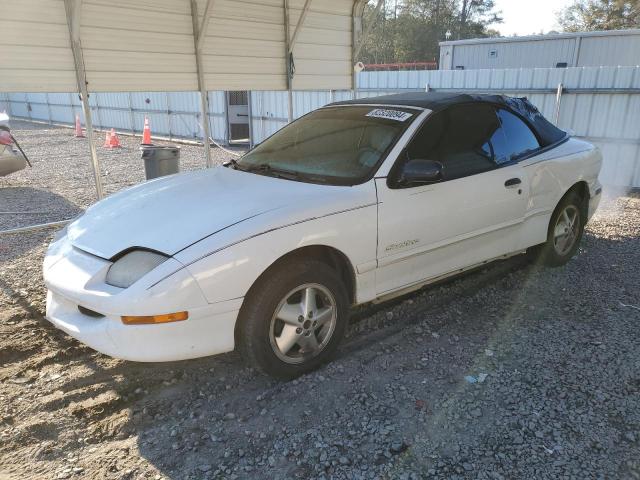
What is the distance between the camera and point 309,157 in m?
3.89

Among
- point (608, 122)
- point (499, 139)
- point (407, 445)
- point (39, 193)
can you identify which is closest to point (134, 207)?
point (407, 445)

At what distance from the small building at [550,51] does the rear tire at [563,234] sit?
1328cm

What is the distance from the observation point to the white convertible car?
273 cm

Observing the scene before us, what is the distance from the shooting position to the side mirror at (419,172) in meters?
3.42

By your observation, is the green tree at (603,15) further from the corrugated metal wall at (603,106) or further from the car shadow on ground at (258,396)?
the car shadow on ground at (258,396)

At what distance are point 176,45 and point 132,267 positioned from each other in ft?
15.0

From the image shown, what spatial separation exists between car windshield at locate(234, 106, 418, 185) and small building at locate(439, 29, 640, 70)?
1517 centimetres

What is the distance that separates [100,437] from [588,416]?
268cm

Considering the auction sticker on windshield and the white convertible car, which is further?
the auction sticker on windshield

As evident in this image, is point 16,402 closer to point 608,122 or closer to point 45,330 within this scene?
point 45,330

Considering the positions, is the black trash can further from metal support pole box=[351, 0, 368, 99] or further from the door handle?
the door handle

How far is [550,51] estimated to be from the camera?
1709cm

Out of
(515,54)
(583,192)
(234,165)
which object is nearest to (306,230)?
(234,165)

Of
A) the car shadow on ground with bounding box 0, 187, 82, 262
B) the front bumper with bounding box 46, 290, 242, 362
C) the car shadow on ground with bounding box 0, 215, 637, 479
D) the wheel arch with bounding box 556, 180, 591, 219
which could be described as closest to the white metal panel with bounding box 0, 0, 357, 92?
the car shadow on ground with bounding box 0, 187, 82, 262
